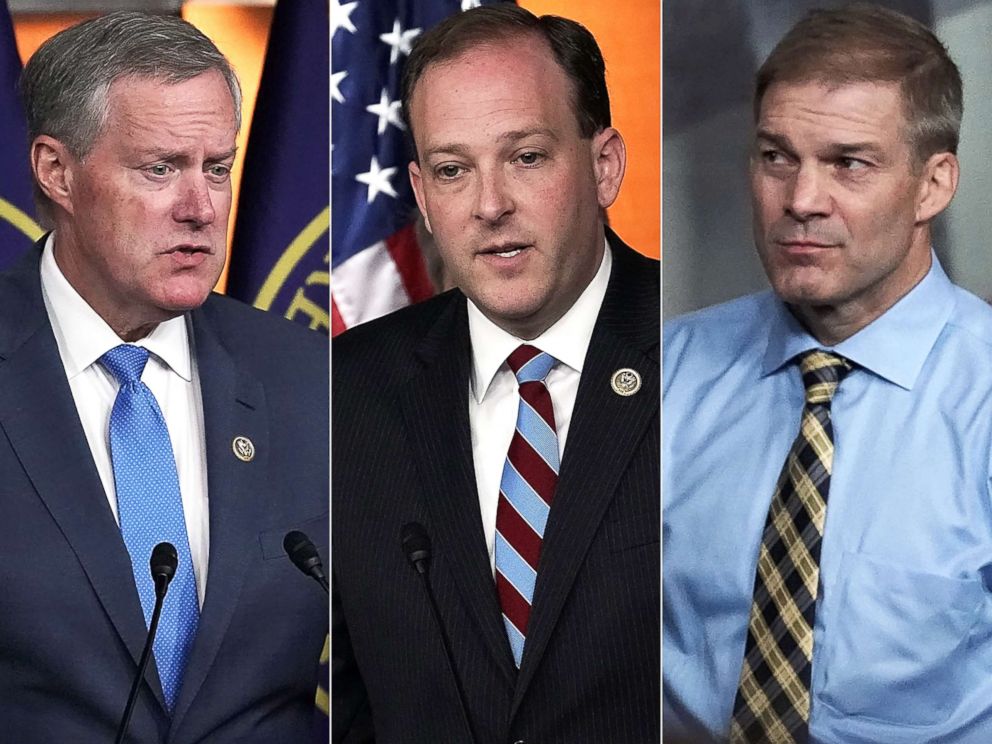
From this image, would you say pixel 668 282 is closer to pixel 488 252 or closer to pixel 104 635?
pixel 488 252

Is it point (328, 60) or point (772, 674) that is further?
point (328, 60)

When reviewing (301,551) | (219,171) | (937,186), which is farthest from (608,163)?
(301,551)

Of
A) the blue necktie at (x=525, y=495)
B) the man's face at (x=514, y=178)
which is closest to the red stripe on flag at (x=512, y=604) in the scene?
the blue necktie at (x=525, y=495)

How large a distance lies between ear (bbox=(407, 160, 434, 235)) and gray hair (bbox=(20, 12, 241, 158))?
521mm

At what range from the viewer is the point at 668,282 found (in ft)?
10.4

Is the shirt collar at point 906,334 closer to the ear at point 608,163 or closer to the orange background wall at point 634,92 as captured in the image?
the orange background wall at point 634,92

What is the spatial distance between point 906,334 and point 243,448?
5.09 feet

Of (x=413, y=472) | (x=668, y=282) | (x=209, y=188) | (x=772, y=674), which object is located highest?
(x=209, y=188)

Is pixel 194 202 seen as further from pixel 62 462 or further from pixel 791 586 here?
pixel 791 586

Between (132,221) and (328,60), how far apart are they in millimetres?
611

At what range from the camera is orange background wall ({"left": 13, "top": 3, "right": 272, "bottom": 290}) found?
321cm

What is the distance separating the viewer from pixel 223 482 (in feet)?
10.4

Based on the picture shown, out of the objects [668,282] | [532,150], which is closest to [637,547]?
[668,282]

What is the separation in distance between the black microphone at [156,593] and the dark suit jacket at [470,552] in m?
Result: 0.41
